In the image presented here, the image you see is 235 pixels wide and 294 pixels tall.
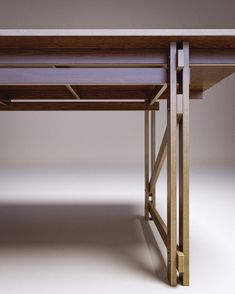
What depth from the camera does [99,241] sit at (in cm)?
214

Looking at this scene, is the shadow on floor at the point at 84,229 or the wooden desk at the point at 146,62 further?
the shadow on floor at the point at 84,229

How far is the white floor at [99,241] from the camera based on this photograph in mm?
1585

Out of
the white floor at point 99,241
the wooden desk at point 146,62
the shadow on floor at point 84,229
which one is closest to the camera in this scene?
the wooden desk at point 146,62

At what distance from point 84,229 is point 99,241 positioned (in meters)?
0.28

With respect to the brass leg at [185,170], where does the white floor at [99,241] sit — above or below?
below

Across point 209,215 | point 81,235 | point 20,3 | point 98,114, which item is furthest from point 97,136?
→ point 81,235

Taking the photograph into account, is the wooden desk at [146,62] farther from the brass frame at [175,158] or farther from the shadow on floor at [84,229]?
the shadow on floor at [84,229]

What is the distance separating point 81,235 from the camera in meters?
2.25

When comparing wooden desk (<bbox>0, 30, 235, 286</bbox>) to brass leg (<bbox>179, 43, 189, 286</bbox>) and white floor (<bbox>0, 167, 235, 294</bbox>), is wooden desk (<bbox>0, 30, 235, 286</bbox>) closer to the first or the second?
brass leg (<bbox>179, 43, 189, 286</bbox>)

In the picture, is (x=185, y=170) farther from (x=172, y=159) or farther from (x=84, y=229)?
(x=84, y=229)

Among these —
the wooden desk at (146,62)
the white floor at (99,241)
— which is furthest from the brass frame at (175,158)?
the white floor at (99,241)

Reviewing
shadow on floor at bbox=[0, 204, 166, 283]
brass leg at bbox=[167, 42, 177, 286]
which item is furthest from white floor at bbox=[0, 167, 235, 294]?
brass leg at bbox=[167, 42, 177, 286]

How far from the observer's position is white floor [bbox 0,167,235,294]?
5.20ft

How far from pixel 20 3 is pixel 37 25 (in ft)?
1.76
